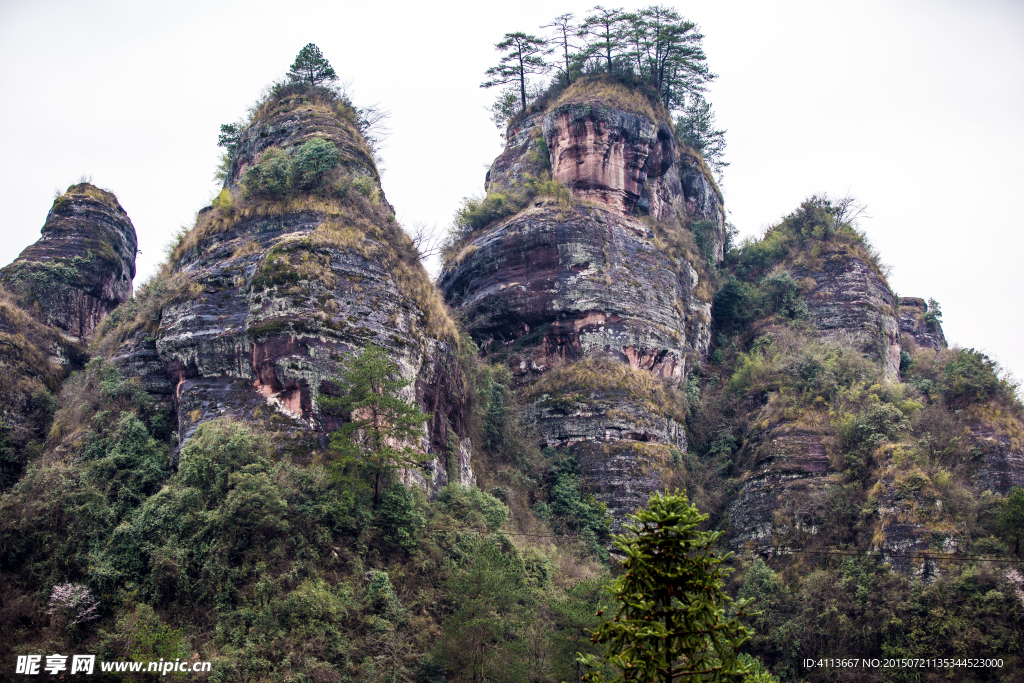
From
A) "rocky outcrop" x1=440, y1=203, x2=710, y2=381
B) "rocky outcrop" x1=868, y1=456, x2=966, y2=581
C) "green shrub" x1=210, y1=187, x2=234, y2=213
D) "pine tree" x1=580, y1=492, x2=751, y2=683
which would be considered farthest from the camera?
"rocky outcrop" x1=440, y1=203, x2=710, y2=381

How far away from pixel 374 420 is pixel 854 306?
122 ft

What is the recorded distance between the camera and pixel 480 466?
3922 cm

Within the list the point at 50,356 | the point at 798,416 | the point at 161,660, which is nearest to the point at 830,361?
the point at 798,416

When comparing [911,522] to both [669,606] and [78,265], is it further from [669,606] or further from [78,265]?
[78,265]

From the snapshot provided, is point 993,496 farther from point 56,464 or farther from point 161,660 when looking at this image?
point 56,464

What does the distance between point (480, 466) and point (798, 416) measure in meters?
16.2

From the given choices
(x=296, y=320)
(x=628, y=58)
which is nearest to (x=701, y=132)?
(x=628, y=58)

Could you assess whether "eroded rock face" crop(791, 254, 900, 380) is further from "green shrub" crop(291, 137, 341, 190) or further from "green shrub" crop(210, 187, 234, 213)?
"green shrub" crop(210, 187, 234, 213)

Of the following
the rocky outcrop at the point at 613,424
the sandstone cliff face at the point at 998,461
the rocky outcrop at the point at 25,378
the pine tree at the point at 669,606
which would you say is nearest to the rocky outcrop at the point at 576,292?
the rocky outcrop at the point at 613,424

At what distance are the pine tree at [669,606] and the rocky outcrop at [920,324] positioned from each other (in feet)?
202

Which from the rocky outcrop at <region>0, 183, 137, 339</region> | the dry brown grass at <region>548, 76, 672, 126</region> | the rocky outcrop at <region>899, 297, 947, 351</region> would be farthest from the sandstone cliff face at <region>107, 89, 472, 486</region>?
the rocky outcrop at <region>899, 297, 947, 351</region>

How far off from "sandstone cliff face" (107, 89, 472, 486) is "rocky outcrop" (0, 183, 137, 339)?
34.9ft

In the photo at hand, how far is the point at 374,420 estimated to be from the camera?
29328mm

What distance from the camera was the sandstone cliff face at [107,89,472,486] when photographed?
31.2 m
